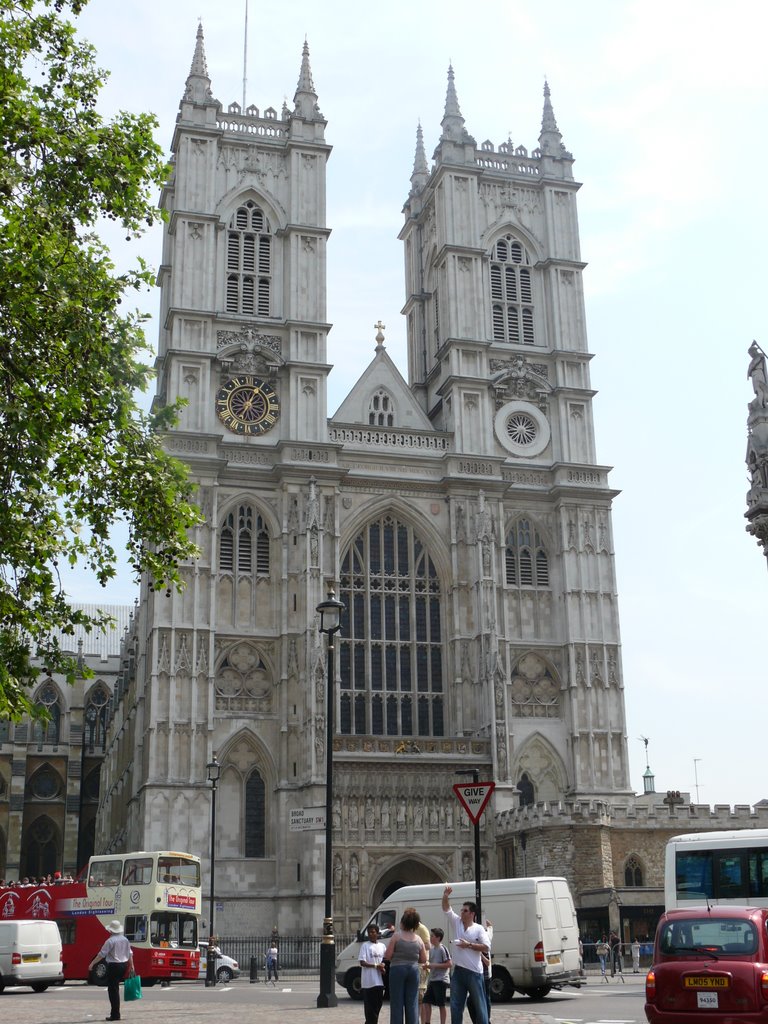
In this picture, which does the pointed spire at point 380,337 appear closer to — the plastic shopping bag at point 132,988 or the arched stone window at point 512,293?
the arched stone window at point 512,293

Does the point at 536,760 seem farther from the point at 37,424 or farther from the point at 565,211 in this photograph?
the point at 37,424

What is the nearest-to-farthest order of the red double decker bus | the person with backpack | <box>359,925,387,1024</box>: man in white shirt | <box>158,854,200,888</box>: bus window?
<box>359,925,387,1024</box>: man in white shirt
the person with backpack
the red double decker bus
<box>158,854,200,888</box>: bus window

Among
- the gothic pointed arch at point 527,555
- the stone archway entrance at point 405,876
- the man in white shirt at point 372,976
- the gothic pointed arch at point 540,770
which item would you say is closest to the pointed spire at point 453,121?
the gothic pointed arch at point 527,555

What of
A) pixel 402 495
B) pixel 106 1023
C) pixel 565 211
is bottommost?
pixel 106 1023

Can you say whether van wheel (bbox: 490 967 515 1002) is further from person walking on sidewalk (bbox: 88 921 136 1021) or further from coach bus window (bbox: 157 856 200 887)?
coach bus window (bbox: 157 856 200 887)

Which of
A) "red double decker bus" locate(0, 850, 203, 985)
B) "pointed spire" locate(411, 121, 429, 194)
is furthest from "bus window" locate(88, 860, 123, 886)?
"pointed spire" locate(411, 121, 429, 194)

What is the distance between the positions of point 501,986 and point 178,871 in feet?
36.4

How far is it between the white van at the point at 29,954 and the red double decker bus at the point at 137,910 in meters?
2.98

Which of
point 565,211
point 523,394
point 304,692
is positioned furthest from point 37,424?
point 565,211

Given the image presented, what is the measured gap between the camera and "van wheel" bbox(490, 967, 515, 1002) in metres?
23.3

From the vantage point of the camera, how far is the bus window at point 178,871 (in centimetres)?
3116

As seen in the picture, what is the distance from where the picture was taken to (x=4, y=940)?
26500mm

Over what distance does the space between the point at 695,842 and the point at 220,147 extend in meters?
38.4

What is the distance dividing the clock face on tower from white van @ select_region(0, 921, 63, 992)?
24.5 m
